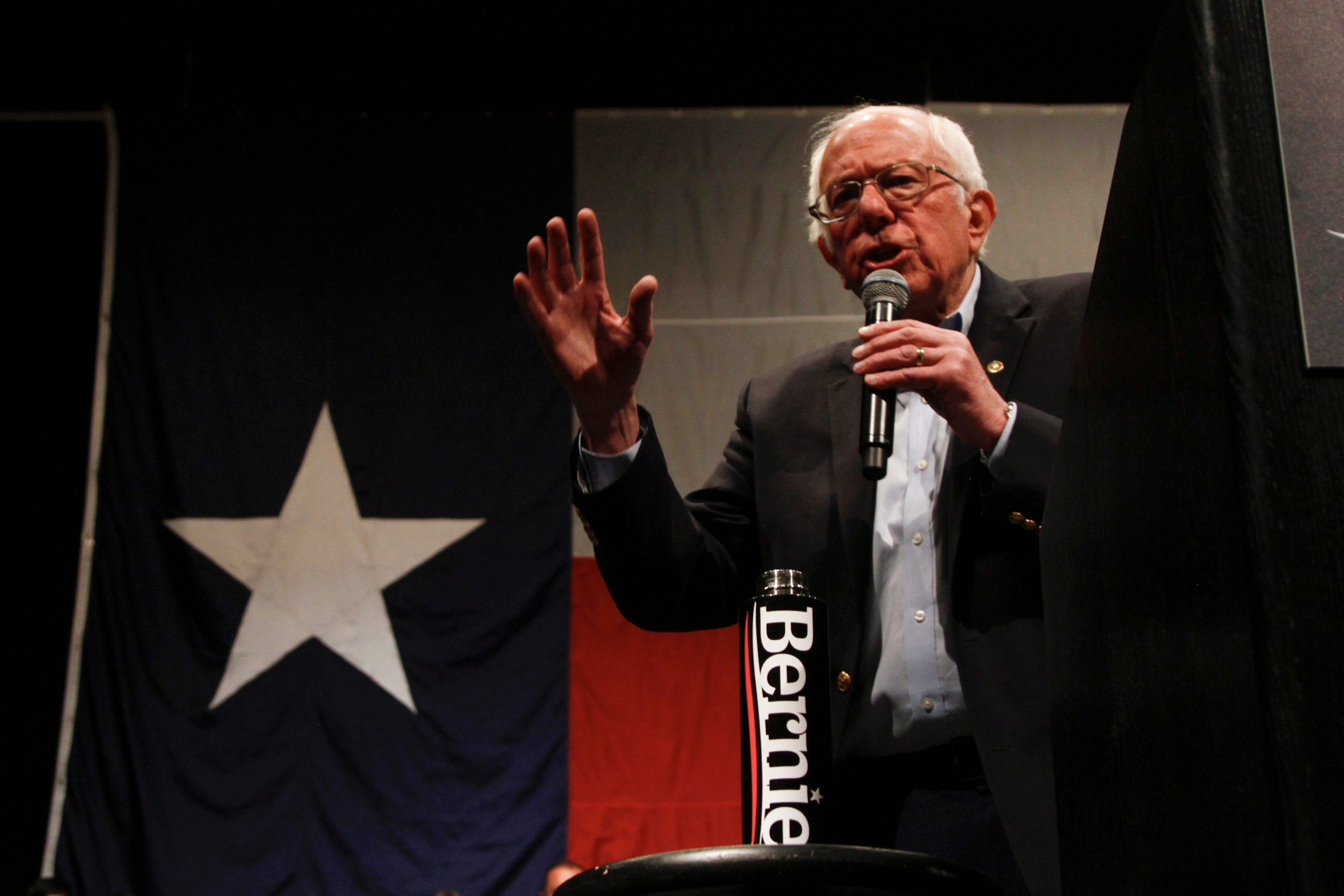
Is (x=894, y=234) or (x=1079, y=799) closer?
(x=1079, y=799)

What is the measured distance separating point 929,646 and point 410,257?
2870mm

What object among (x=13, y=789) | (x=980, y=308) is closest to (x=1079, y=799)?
(x=980, y=308)

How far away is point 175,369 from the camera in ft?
12.0

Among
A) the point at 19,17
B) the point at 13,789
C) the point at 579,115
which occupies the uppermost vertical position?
the point at 19,17

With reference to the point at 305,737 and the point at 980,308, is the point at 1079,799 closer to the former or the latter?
the point at 980,308

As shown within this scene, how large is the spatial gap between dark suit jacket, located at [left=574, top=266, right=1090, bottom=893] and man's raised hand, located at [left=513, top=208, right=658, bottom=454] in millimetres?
90

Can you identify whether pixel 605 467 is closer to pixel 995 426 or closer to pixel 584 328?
pixel 584 328

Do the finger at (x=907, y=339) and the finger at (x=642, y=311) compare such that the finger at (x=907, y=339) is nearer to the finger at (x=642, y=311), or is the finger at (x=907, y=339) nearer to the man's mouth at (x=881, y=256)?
the finger at (x=642, y=311)

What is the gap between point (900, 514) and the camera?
1387 millimetres

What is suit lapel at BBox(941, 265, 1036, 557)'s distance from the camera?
130 centimetres

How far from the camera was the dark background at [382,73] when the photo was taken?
3814 millimetres

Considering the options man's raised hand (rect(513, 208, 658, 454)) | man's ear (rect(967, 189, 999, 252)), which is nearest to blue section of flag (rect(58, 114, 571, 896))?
man's ear (rect(967, 189, 999, 252))

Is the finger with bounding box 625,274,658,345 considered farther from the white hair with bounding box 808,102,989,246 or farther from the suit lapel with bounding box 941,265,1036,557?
the white hair with bounding box 808,102,989,246

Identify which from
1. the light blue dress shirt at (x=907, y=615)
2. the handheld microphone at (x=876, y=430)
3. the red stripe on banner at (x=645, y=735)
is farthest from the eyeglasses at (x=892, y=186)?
the red stripe on banner at (x=645, y=735)
